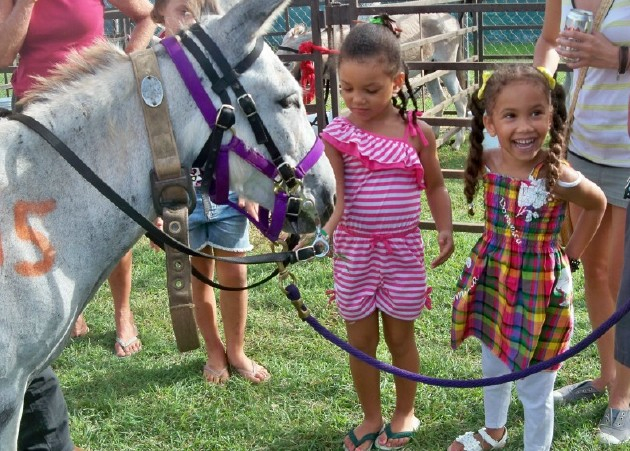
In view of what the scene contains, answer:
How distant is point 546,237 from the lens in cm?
282

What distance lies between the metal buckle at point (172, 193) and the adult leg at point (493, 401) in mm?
1546

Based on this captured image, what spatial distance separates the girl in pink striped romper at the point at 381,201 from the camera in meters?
2.99

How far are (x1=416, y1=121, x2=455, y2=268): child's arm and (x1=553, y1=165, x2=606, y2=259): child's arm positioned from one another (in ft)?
1.59

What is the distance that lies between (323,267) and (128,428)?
7.54ft

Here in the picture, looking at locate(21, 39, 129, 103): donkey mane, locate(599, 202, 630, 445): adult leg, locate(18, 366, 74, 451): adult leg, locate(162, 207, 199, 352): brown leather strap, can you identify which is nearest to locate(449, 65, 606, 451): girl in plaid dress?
locate(599, 202, 630, 445): adult leg

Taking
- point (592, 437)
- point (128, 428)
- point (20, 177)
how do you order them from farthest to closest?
point (128, 428) → point (592, 437) → point (20, 177)

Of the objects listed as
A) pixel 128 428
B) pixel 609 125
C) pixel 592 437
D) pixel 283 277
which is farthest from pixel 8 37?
pixel 592 437

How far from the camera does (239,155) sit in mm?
2150

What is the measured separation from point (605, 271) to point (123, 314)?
9.14 ft

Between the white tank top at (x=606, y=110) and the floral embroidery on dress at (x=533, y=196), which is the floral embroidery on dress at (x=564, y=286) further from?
the white tank top at (x=606, y=110)

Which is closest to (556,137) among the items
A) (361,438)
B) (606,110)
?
(606,110)

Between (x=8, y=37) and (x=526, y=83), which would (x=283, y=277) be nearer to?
(x=526, y=83)

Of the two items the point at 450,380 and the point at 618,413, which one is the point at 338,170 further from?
the point at 618,413

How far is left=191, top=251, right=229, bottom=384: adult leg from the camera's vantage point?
394cm
